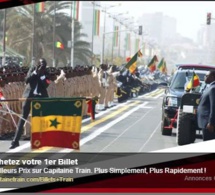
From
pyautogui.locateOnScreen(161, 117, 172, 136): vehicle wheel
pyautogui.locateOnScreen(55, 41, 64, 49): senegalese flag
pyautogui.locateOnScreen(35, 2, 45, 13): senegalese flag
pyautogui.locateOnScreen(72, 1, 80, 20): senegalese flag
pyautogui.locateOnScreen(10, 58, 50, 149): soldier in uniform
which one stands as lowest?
pyautogui.locateOnScreen(161, 117, 172, 136): vehicle wheel

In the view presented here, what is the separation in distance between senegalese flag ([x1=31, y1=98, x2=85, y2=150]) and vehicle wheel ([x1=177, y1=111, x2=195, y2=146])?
3.88ft

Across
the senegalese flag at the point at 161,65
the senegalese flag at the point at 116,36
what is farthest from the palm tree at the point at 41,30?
the senegalese flag at the point at 161,65

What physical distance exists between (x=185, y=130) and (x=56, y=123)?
5.83 feet

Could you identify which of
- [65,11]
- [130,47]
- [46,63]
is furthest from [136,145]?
[130,47]

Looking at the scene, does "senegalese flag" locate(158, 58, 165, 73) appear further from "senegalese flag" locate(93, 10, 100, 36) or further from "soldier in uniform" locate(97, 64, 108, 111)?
"senegalese flag" locate(93, 10, 100, 36)

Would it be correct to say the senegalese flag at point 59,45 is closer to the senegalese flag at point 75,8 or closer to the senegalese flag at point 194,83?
the senegalese flag at point 75,8

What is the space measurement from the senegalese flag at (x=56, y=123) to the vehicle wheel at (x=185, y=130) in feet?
3.88

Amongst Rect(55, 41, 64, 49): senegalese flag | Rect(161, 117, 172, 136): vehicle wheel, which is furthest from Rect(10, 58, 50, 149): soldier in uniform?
Rect(161, 117, 172, 136): vehicle wheel

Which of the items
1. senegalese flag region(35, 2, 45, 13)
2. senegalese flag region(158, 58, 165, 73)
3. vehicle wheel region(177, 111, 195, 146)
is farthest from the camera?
senegalese flag region(158, 58, 165, 73)

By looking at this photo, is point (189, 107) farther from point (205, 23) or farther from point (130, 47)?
point (130, 47)

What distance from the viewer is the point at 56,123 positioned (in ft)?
25.0

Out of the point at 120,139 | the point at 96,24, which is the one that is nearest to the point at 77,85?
the point at 96,24

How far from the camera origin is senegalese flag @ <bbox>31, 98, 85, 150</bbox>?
300 inches

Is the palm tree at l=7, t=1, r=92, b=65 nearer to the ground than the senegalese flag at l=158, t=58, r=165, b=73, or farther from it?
farther from it
